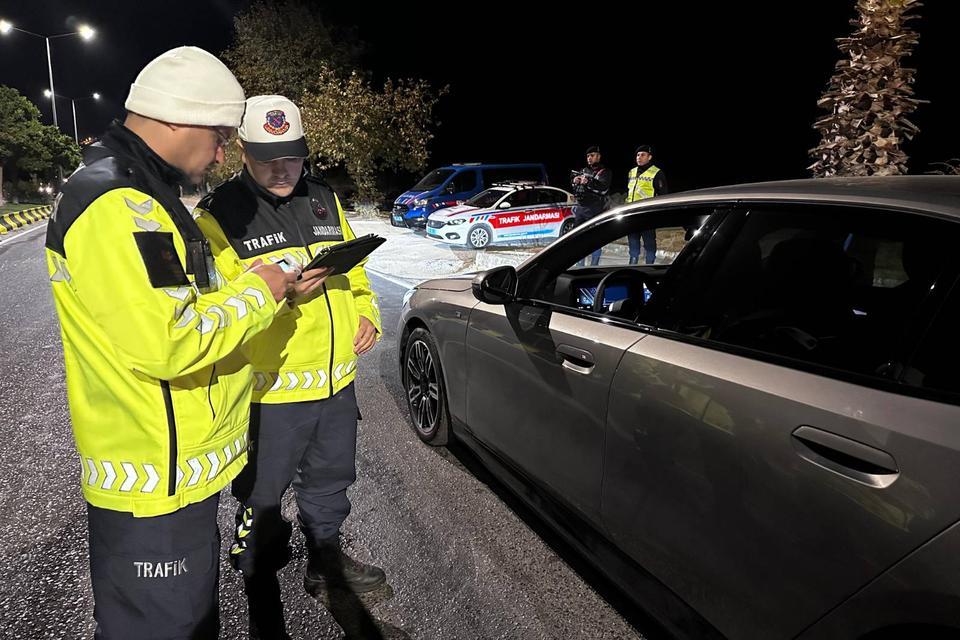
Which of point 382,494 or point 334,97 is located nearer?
point 382,494

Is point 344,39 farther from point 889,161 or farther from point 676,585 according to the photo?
point 676,585

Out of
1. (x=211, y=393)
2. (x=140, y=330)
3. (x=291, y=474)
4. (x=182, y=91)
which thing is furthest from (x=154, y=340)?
(x=291, y=474)

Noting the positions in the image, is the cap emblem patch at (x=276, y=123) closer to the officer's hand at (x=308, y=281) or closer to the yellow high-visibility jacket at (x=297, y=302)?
the yellow high-visibility jacket at (x=297, y=302)

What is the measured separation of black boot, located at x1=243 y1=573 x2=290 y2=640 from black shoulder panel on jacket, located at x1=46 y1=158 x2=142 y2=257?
1528 millimetres

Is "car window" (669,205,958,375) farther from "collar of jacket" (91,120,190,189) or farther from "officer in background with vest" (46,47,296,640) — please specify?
"collar of jacket" (91,120,190,189)

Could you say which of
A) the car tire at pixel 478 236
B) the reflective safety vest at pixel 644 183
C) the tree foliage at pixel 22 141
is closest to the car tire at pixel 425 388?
the reflective safety vest at pixel 644 183

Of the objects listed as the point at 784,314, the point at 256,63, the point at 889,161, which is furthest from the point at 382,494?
the point at 256,63

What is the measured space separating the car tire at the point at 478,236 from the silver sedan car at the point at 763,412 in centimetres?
980

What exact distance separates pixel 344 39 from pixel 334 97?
290 inches

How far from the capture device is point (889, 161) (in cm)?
811

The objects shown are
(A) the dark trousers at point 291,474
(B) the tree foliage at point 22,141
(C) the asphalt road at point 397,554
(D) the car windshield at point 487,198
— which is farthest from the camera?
(B) the tree foliage at point 22,141

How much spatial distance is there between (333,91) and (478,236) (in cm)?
1227

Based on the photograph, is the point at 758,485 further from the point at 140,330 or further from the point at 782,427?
the point at 140,330

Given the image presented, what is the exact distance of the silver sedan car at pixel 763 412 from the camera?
1.27m
